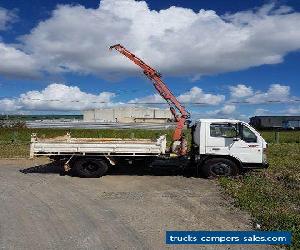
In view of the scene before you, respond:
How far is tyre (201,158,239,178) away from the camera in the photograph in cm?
1504

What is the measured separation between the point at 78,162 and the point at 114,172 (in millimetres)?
1714

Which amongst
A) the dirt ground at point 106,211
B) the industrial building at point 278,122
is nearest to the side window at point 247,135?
the dirt ground at point 106,211

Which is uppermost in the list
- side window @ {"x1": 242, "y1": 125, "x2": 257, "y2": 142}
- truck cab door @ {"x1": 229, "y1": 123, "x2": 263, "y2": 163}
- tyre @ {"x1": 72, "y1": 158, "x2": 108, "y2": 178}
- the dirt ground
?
side window @ {"x1": 242, "y1": 125, "x2": 257, "y2": 142}

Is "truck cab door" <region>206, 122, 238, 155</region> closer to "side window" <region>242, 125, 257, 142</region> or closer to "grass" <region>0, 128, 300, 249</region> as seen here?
"side window" <region>242, 125, 257, 142</region>

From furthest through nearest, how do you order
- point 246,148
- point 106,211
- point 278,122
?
point 278,122
point 246,148
point 106,211

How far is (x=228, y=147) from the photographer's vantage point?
1496cm

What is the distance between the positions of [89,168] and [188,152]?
12.1ft

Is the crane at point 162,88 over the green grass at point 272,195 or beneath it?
over

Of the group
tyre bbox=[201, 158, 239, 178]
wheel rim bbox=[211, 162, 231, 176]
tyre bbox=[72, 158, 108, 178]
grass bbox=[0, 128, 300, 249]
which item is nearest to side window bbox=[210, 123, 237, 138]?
tyre bbox=[201, 158, 239, 178]

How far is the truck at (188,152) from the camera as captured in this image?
14969 mm

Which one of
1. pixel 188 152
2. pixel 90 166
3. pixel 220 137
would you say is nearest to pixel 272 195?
pixel 220 137

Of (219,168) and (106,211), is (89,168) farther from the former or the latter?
(106,211)

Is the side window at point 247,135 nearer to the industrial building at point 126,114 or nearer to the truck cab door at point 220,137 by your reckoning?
the truck cab door at point 220,137

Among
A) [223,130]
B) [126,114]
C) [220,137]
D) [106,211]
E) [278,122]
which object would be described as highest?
[126,114]
